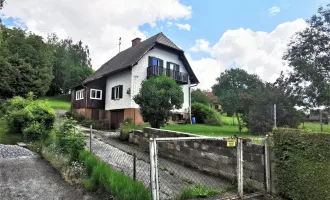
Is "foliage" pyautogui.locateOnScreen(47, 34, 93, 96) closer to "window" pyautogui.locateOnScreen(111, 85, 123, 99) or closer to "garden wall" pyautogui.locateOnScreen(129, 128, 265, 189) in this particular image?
"window" pyautogui.locateOnScreen(111, 85, 123, 99)

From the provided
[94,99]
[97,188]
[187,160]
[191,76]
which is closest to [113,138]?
[187,160]

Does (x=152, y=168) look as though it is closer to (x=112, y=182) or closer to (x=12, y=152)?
(x=112, y=182)

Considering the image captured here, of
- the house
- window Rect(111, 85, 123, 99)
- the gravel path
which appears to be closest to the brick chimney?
the house

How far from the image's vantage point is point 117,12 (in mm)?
15930

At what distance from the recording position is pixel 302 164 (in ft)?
15.5

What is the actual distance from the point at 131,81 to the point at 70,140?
591 inches

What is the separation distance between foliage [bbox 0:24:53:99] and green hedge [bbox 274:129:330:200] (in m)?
29.5

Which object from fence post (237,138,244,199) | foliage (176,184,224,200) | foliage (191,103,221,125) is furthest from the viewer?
foliage (191,103,221,125)

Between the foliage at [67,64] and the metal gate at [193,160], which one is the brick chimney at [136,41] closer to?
the foliage at [67,64]

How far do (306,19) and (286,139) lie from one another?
24.1 meters

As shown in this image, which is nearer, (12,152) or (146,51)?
(12,152)

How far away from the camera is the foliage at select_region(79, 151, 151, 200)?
4.41 m

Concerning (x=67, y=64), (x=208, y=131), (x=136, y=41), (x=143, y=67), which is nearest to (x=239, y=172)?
(x=208, y=131)

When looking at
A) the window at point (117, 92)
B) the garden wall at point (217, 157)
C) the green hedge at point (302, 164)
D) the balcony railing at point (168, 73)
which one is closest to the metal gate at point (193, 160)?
the garden wall at point (217, 157)
